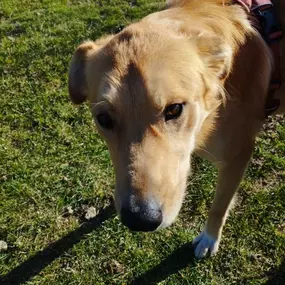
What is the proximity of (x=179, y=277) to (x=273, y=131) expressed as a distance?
203 centimetres

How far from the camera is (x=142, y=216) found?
8.50ft

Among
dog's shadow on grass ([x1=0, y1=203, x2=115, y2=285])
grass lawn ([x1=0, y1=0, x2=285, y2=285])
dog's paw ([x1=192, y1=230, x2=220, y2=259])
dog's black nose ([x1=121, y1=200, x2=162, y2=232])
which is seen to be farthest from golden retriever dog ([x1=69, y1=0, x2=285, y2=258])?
dog's shadow on grass ([x1=0, y1=203, x2=115, y2=285])

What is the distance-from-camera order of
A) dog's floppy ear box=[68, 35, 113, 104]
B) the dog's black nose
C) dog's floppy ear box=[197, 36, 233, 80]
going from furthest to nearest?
1. dog's floppy ear box=[68, 35, 113, 104]
2. dog's floppy ear box=[197, 36, 233, 80]
3. the dog's black nose

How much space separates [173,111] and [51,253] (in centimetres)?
217

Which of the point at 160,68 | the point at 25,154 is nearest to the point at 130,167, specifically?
the point at 160,68

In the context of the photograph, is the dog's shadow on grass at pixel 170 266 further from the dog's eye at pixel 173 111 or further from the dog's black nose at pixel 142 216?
the dog's eye at pixel 173 111

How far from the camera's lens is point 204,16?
320 centimetres

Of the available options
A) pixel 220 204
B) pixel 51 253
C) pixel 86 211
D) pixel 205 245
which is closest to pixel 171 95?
pixel 220 204

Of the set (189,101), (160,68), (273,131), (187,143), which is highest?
(160,68)

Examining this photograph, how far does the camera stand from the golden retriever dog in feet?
8.73

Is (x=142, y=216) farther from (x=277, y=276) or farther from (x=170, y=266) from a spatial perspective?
(x=277, y=276)

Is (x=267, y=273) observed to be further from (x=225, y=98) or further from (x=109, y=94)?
(x=109, y=94)

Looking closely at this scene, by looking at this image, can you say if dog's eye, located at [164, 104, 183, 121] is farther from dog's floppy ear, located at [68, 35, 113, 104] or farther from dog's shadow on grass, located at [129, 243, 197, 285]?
dog's shadow on grass, located at [129, 243, 197, 285]

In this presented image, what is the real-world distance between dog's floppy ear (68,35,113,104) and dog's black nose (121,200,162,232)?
1.14 meters
